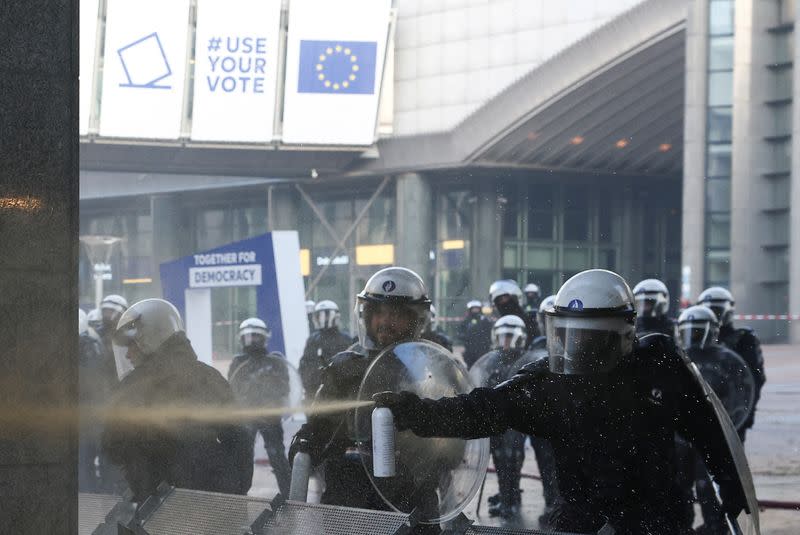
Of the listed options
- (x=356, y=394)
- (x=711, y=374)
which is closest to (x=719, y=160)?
(x=711, y=374)

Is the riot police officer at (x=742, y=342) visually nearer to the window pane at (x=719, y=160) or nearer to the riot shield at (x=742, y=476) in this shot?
the riot shield at (x=742, y=476)

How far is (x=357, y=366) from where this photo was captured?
16.3 feet

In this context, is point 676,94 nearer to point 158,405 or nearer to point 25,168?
point 158,405

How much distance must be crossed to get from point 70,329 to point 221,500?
109 cm

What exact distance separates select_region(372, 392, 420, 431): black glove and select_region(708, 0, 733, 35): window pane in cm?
2409

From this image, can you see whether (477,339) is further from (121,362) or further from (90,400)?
(90,400)

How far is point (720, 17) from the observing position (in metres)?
26.9

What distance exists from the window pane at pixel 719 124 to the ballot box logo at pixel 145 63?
1270cm

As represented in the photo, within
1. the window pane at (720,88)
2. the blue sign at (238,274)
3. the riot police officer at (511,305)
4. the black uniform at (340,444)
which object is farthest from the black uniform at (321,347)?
the window pane at (720,88)

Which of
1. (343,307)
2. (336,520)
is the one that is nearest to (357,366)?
(336,520)

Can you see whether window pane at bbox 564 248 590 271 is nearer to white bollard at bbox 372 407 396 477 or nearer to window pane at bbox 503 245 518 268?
window pane at bbox 503 245 518 268

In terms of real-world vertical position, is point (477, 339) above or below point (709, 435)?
below

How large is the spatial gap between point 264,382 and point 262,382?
2 centimetres

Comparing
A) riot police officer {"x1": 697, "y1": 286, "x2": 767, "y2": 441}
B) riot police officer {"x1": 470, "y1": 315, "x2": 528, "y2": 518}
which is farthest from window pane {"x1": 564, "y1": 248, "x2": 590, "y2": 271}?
riot police officer {"x1": 697, "y1": 286, "x2": 767, "y2": 441}
